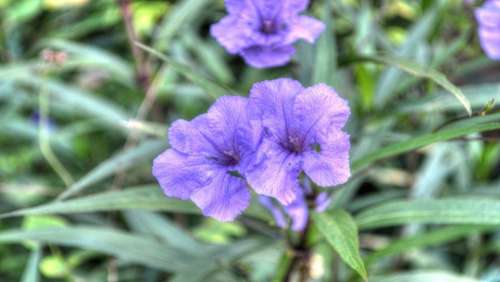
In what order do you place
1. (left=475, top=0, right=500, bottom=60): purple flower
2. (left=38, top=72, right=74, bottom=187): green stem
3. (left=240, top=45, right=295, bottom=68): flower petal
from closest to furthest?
(left=240, top=45, right=295, bottom=68): flower petal → (left=475, top=0, right=500, bottom=60): purple flower → (left=38, top=72, right=74, bottom=187): green stem

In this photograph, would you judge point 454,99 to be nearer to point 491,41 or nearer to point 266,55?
point 491,41

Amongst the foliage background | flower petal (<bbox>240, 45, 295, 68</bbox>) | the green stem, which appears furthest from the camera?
the green stem

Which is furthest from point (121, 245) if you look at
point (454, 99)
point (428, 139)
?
point (454, 99)

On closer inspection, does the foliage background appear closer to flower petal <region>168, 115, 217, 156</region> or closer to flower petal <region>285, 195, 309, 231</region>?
flower petal <region>285, 195, 309, 231</region>

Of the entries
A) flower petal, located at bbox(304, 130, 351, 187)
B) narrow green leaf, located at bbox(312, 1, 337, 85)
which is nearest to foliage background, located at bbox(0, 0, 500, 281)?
narrow green leaf, located at bbox(312, 1, 337, 85)

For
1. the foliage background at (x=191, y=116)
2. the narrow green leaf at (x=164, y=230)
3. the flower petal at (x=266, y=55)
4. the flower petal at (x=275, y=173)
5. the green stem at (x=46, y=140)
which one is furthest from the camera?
the green stem at (x=46, y=140)

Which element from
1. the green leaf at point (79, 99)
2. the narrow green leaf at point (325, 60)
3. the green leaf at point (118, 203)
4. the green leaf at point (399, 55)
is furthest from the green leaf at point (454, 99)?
the green leaf at point (79, 99)

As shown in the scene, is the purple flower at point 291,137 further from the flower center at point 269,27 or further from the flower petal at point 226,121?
the flower center at point 269,27

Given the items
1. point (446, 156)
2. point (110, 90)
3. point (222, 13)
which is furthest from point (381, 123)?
point (110, 90)
